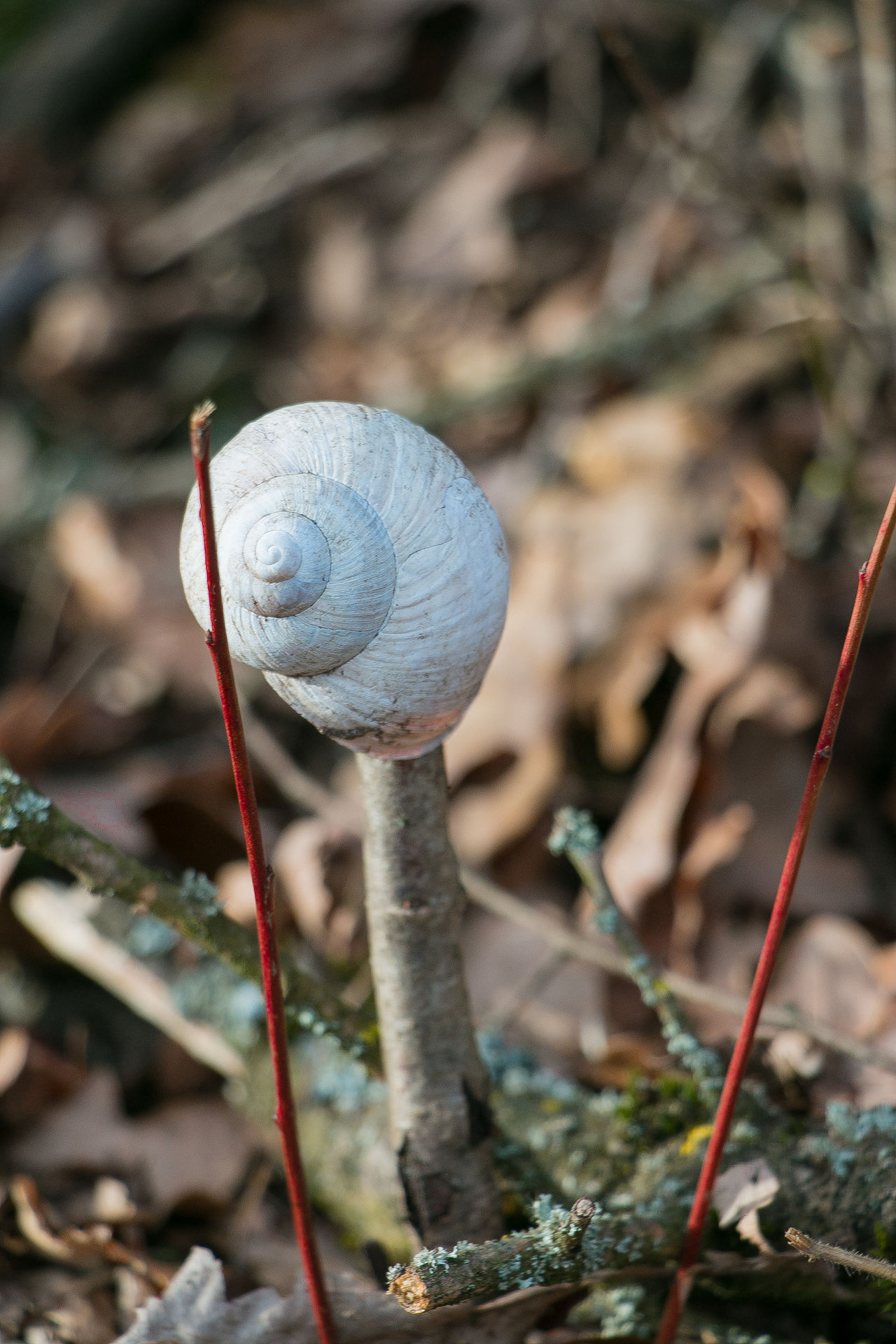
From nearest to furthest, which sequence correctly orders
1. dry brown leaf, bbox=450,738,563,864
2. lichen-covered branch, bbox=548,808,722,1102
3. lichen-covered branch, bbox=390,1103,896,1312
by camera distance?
Answer: lichen-covered branch, bbox=390,1103,896,1312, lichen-covered branch, bbox=548,808,722,1102, dry brown leaf, bbox=450,738,563,864

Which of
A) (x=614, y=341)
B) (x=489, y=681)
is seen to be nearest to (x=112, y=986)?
(x=489, y=681)

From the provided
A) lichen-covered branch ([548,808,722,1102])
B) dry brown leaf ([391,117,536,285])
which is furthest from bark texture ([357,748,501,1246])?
dry brown leaf ([391,117,536,285])

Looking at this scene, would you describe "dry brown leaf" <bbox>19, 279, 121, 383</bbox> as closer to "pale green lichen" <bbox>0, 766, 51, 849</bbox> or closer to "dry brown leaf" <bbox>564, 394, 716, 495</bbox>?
"dry brown leaf" <bbox>564, 394, 716, 495</bbox>

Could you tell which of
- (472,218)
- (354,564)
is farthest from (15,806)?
(472,218)

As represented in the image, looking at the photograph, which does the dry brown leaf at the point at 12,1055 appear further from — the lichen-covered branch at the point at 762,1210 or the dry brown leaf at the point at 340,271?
the dry brown leaf at the point at 340,271

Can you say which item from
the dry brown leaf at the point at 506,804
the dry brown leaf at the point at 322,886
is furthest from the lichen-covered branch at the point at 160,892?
the dry brown leaf at the point at 506,804

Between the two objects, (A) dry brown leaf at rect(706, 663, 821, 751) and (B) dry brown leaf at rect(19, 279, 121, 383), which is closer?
(A) dry brown leaf at rect(706, 663, 821, 751)

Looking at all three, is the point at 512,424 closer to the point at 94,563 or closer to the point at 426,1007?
the point at 94,563
